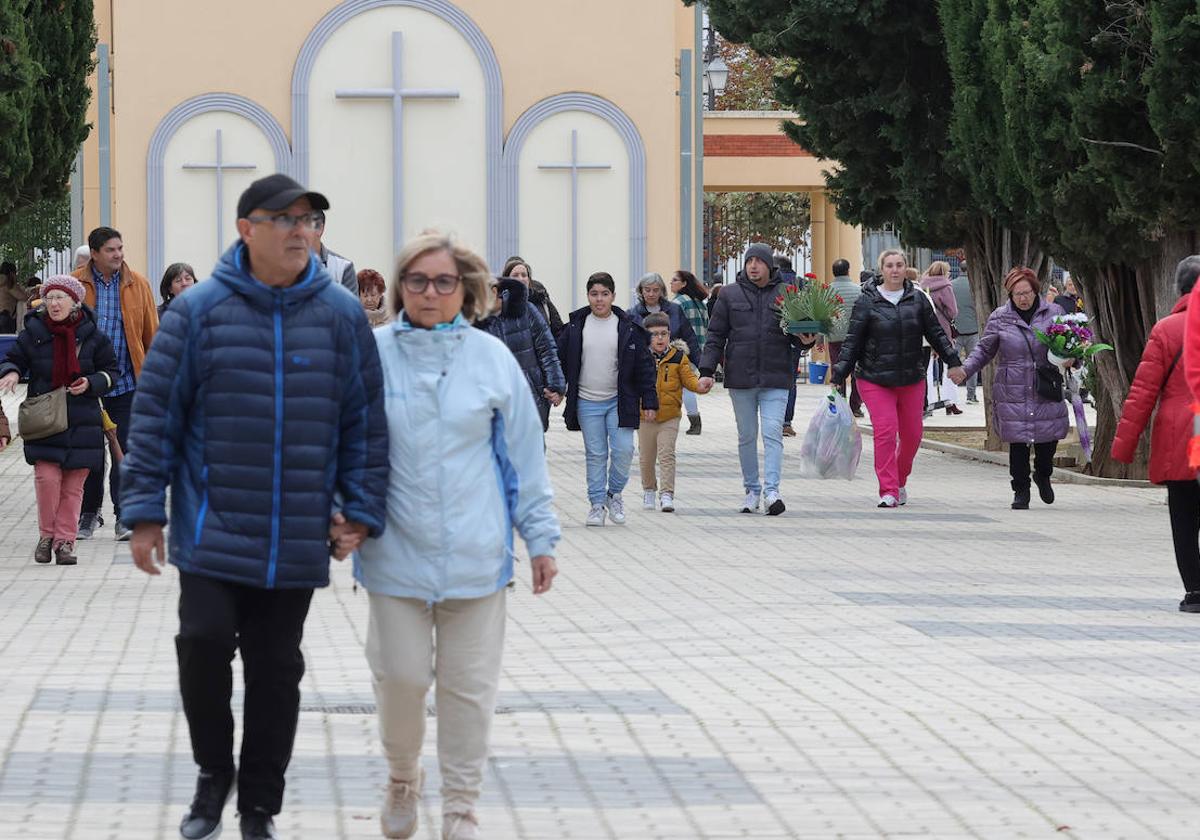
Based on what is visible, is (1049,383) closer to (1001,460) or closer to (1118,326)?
(1118,326)

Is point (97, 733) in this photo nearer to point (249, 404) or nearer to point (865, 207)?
point (249, 404)

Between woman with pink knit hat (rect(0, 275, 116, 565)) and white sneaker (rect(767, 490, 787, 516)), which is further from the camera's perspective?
white sneaker (rect(767, 490, 787, 516))

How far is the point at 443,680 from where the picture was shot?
17.9 ft

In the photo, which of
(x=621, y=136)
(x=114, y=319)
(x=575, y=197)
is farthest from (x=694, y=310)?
(x=114, y=319)

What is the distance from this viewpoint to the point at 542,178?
31.7 m

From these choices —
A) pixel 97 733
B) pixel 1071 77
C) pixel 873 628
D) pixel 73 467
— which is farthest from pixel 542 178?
pixel 97 733

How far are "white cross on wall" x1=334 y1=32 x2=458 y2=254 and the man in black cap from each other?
26137mm

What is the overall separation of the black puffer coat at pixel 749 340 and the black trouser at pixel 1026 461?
5.82 feet

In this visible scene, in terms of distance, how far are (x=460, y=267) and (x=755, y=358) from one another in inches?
370

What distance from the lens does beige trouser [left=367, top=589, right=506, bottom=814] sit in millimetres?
5398

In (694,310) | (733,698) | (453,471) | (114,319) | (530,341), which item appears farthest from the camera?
(694,310)

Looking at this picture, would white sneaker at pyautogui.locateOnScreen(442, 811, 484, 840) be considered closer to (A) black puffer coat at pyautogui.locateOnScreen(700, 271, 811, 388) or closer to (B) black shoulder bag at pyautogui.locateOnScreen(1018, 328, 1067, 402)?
(A) black puffer coat at pyautogui.locateOnScreen(700, 271, 811, 388)

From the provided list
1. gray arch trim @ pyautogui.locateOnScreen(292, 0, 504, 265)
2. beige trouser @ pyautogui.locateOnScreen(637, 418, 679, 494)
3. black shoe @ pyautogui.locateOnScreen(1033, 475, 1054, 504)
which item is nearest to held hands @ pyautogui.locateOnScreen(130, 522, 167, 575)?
beige trouser @ pyautogui.locateOnScreen(637, 418, 679, 494)

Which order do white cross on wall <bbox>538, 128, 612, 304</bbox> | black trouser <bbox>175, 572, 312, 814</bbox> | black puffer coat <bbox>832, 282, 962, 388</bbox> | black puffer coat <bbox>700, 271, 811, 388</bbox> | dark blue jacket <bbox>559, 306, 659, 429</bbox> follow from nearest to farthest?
1. black trouser <bbox>175, 572, 312, 814</bbox>
2. dark blue jacket <bbox>559, 306, 659, 429</bbox>
3. black puffer coat <bbox>700, 271, 811, 388</bbox>
4. black puffer coat <bbox>832, 282, 962, 388</bbox>
5. white cross on wall <bbox>538, 128, 612, 304</bbox>
